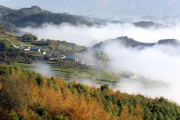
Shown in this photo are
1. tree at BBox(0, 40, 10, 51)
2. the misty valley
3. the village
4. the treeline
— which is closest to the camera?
the treeline

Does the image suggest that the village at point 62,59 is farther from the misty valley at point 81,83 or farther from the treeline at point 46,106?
the treeline at point 46,106

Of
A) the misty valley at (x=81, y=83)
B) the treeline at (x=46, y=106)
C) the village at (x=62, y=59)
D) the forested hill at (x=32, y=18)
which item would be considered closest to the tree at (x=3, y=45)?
the misty valley at (x=81, y=83)

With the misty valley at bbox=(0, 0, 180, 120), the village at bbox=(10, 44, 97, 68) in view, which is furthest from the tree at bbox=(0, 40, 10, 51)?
the village at bbox=(10, 44, 97, 68)

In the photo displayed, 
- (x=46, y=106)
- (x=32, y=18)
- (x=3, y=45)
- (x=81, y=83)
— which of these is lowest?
(x=81, y=83)

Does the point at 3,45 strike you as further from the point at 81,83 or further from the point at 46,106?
the point at 46,106

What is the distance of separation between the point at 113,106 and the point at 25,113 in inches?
384

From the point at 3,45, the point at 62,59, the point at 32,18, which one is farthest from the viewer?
the point at 32,18

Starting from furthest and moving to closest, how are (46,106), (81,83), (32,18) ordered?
1. (32,18)
2. (81,83)
3. (46,106)

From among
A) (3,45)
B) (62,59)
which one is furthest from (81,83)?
(3,45)

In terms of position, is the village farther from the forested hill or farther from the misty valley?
the forested hill

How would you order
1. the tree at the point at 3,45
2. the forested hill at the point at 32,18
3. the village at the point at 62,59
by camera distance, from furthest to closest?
the forested hill at the point at 32,18
the tree at the point at 3,45
the village at the point at 62,59

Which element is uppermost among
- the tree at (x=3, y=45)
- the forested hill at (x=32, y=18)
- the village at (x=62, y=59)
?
the forested hill at (x=32, y=18)

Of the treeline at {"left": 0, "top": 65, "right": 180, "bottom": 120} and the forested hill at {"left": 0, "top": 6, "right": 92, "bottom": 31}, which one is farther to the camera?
the forested hill at {"left": 0, "top": 6, "right": 92, "bottom": 31}

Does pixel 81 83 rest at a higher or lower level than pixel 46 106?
lower
